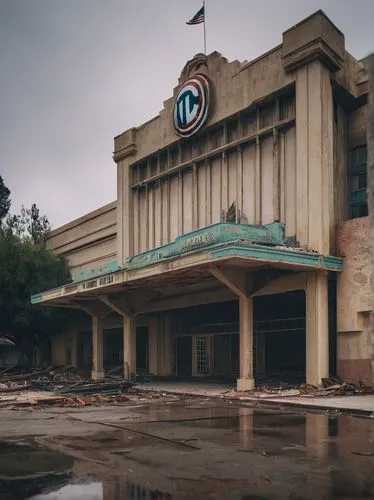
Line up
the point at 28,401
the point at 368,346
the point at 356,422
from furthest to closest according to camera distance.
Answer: the point at 368,346 < the point at 28,401 < the point at 356,422

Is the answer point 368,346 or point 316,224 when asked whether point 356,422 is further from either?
point 316,224

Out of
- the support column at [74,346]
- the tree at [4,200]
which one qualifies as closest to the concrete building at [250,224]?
the support column at [74,346]

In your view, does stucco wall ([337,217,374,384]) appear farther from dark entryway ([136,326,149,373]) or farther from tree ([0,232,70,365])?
tree ([0,232,70,365])

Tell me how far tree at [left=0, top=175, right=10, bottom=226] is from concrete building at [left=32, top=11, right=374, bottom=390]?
86.0ft

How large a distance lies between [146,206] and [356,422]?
63.4ft

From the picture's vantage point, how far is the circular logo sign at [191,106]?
26000mm

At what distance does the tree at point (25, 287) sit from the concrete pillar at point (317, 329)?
19.7 m

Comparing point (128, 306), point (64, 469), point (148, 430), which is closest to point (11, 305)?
point (128, 306)

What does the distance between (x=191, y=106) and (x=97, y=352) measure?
44.0 ft

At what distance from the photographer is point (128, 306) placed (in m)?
28.8

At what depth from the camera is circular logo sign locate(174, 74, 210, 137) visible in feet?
85.3

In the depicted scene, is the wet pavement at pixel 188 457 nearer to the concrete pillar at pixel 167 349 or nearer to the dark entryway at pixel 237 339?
the dark entryway at pixel 237 339

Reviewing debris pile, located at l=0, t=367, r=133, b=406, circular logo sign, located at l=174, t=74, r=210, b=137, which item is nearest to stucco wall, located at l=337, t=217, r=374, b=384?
debris pile, located at l=0, t=367, r=133, b=406

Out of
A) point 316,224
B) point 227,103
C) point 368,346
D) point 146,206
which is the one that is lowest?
point 368,346
